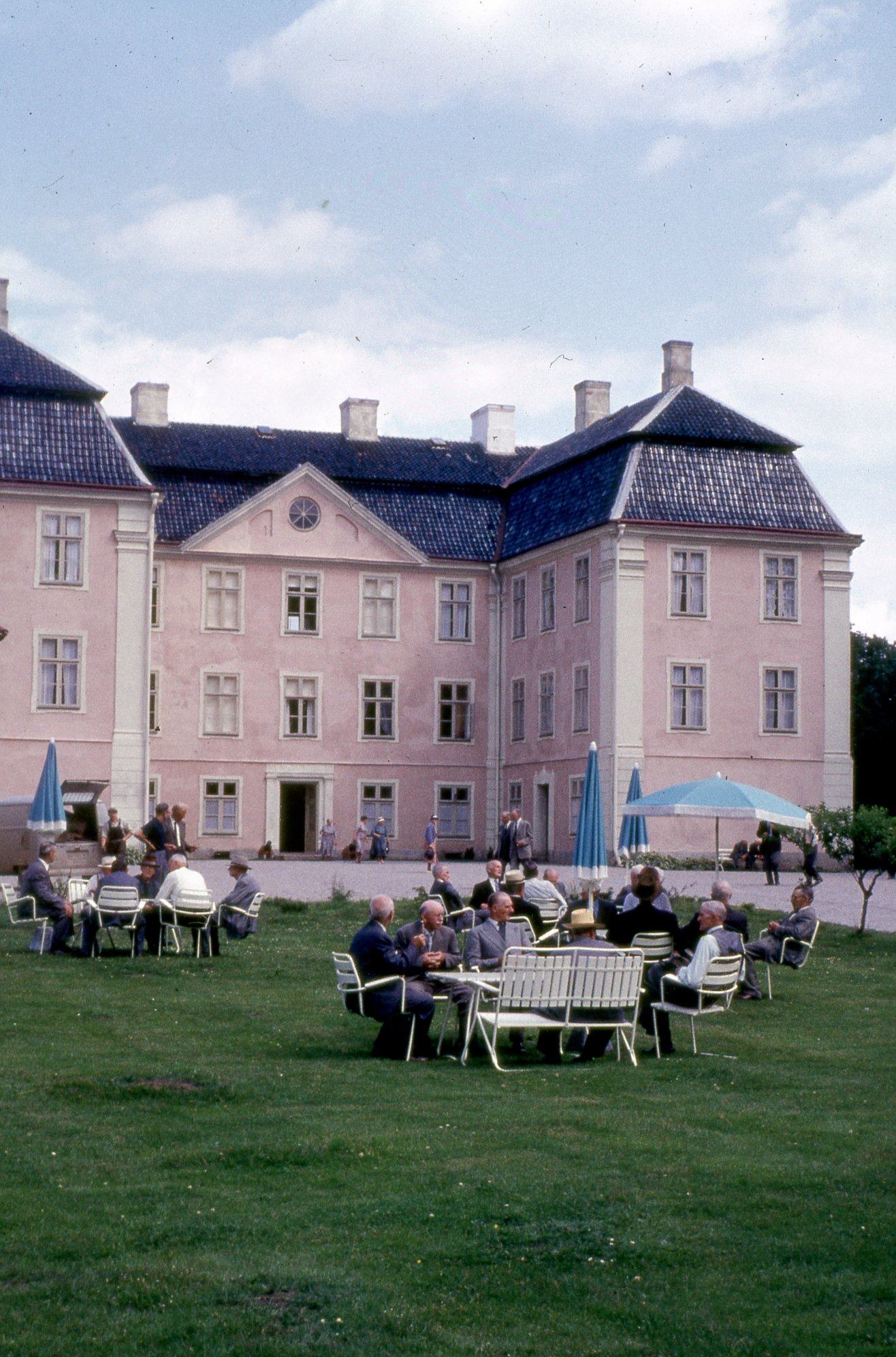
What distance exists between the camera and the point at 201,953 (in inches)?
842

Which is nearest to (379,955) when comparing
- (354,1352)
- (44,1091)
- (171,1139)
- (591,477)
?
(44,1091)

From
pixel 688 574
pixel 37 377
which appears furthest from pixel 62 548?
pixel 688 574

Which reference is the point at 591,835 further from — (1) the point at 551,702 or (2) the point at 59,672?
(1) the point at 551,702

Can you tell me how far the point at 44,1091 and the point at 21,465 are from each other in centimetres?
3527

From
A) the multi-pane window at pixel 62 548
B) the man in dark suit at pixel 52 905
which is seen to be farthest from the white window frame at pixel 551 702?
the man in dark suit at pixel 52 905

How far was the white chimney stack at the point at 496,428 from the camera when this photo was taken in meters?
57.0

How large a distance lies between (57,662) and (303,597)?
7916 mm

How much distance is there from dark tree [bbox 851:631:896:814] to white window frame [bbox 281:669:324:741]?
20902 millimetres

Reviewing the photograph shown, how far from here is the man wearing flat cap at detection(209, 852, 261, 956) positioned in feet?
71.1

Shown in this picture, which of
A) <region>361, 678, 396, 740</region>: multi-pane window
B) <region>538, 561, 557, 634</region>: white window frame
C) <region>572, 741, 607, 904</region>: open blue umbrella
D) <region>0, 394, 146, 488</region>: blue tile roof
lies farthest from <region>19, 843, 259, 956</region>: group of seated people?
<region>361, 678, 396, 740</region>: multi-pane window

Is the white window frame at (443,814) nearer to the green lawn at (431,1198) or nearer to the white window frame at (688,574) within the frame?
the white window frame at (688,574)

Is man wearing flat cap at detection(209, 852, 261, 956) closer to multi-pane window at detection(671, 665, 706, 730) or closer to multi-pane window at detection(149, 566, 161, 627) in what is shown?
multi-pane window at detection(671, 665, 706, 730)

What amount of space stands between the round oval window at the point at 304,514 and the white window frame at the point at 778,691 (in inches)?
492

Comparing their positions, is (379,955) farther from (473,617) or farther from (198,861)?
(473,617)
